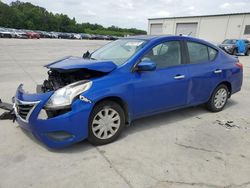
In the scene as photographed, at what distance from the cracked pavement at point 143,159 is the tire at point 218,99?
657 millimetres

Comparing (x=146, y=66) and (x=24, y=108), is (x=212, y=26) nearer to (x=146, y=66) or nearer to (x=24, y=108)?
(x=146, y=66)

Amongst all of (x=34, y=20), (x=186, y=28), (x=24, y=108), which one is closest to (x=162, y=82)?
(x=24, y=108)

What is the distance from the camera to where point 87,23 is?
394 feet

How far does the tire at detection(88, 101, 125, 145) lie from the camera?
Answer: 3729 mm

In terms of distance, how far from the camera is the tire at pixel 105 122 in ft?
12.2

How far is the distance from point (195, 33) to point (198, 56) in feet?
149

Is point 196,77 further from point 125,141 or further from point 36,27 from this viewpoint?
point 36,27

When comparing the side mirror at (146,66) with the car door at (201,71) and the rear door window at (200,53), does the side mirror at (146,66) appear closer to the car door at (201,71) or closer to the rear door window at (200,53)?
the car door at (201,71)

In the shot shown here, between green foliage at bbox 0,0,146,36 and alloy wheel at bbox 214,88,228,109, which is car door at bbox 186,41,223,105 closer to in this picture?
alloy wheel at bbox 214,88,228,109

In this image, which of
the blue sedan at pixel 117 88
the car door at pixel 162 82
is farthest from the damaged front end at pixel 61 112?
the car door at pixel 162 82

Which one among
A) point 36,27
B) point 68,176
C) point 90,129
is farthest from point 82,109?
point 36,27

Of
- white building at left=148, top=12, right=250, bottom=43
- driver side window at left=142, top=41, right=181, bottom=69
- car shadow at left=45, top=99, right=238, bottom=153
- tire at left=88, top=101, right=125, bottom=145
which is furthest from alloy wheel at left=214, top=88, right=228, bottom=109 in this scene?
white building at left=148, top=12, right=250, bottom=43

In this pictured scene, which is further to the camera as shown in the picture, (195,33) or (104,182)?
(195,33)

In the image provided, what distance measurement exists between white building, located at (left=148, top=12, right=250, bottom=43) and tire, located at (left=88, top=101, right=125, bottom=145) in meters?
35.6
